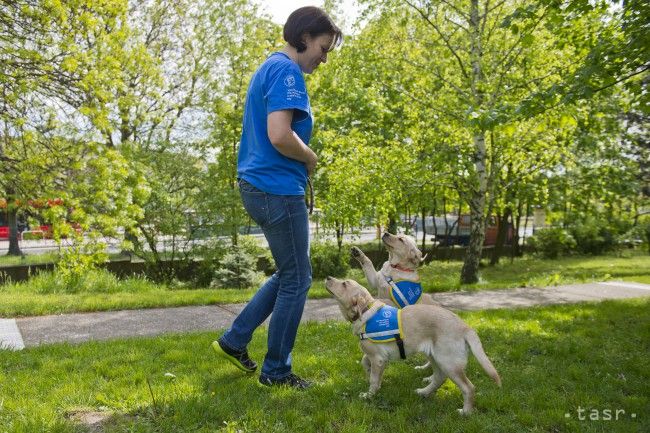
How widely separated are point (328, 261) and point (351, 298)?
10.6 m

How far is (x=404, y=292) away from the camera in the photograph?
4.56 meters

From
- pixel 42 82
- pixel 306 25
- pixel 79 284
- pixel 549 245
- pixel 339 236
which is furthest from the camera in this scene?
pixel 549 245

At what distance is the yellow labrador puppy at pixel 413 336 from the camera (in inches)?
140

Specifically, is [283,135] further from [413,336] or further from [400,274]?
[400,274]

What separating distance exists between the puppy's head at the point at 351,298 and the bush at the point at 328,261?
34.0 ft

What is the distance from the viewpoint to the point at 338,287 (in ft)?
13.0

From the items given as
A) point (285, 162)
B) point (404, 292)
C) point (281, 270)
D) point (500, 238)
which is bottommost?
point (500, 238)

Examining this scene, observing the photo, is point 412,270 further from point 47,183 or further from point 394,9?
point 394,9

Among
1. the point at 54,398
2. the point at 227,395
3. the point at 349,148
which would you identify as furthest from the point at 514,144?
the point at 54,398

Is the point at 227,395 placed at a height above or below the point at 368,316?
below

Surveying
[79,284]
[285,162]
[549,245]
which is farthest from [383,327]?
[549,245]

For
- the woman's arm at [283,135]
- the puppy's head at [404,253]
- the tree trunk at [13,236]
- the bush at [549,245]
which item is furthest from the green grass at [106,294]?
the tree trunk at [13,236]

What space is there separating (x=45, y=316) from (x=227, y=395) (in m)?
3.83

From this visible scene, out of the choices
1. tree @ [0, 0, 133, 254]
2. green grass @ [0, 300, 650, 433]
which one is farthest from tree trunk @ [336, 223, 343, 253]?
green grass @ [0, 300, 650, 433]
